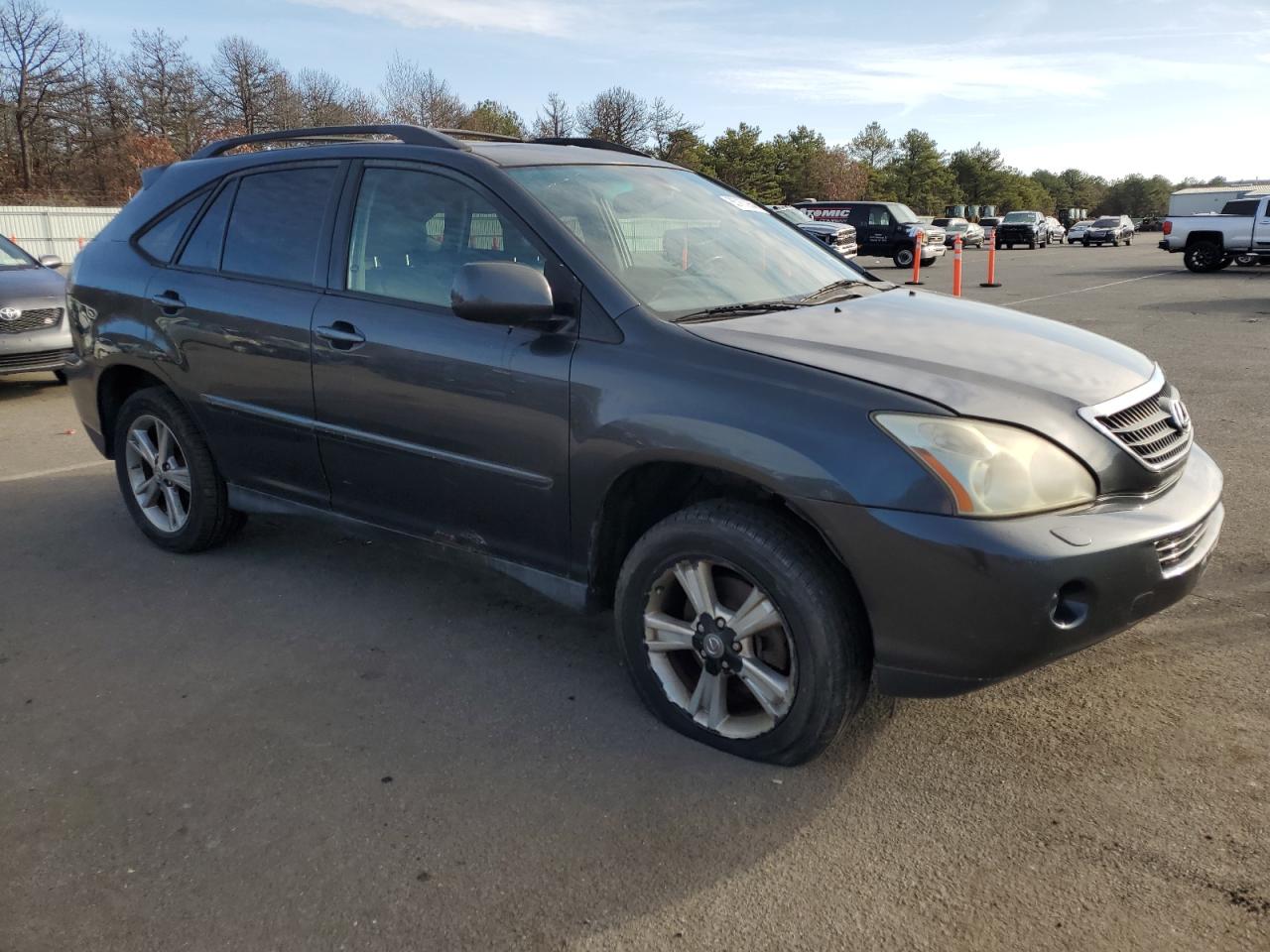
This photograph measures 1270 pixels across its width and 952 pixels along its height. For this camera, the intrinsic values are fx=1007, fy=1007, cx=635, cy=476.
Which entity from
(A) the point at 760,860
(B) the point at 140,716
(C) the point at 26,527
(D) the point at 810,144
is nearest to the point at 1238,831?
(A) the point at 760,860

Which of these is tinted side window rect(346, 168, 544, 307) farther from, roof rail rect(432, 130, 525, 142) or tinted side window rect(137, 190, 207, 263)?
tinted side window rect(137, 190, 207, 263)

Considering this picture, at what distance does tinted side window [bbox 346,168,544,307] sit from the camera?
11.0ft

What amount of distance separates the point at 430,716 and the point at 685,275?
1.66 metres

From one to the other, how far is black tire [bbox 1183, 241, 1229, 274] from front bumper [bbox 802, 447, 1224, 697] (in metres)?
26.4

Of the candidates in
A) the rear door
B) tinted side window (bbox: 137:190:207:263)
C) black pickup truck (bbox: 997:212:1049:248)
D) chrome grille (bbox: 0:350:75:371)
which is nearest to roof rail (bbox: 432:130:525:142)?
the rear door

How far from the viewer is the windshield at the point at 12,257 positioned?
936 cm

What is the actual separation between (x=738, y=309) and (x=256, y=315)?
6.32 feet

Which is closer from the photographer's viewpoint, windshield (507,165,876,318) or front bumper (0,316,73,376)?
windshield (507,165,876,318)

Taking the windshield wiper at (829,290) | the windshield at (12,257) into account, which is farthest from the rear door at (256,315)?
the windshield at (12,257)

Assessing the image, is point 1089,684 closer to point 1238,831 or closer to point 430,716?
point 1238,831

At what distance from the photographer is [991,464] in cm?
248

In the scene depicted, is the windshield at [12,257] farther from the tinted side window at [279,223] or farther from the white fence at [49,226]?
the white fence at [49,226]

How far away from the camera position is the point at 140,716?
324 centimetres

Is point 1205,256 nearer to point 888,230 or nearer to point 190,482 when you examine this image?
point 888,230
